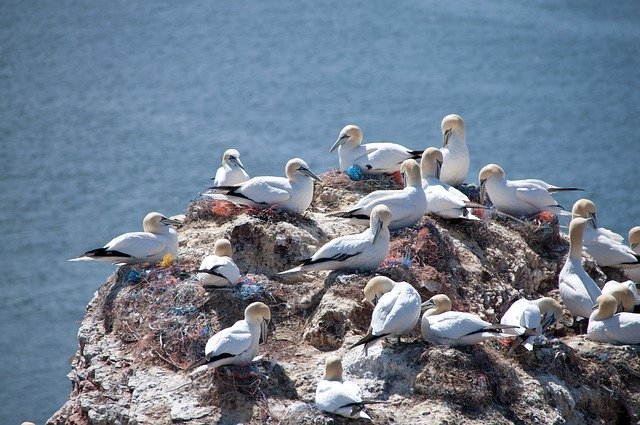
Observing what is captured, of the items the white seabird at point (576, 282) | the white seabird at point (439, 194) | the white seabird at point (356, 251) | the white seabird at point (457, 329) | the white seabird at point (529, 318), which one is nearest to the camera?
the white seabird at point (457, 329)

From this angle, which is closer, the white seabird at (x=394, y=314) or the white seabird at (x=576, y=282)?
the white seabird at (x=394, y=314)

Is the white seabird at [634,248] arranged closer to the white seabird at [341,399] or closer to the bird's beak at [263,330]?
the bird's beak at [263,330]

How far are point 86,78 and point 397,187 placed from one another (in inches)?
1225

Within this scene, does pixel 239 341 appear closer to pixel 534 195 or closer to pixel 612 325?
pixel 612 325

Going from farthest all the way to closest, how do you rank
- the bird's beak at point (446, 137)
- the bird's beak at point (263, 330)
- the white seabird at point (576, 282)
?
the bird's beak at point (446, 137) < the white seabird at point (576, 282) < the bird's beak at point (263, 330)

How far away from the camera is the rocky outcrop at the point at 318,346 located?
11445 mm

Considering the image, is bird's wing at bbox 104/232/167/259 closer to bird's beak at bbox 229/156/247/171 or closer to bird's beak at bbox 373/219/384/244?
bird's beak at bbox 229/156/247/171

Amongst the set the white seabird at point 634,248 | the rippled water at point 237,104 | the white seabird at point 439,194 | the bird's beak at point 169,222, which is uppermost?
the white seabird at point 439,194

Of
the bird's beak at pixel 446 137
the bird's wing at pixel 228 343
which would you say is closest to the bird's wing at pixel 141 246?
the bird's wing at pixel 228 343

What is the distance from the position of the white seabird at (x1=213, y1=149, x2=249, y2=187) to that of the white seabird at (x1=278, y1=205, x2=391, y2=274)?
8.14ft

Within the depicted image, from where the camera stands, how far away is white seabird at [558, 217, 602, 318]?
1369 cm

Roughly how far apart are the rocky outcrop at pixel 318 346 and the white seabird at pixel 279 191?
0.16 metres

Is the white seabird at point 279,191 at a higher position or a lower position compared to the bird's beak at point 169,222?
higher

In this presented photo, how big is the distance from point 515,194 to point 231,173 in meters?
3.17
